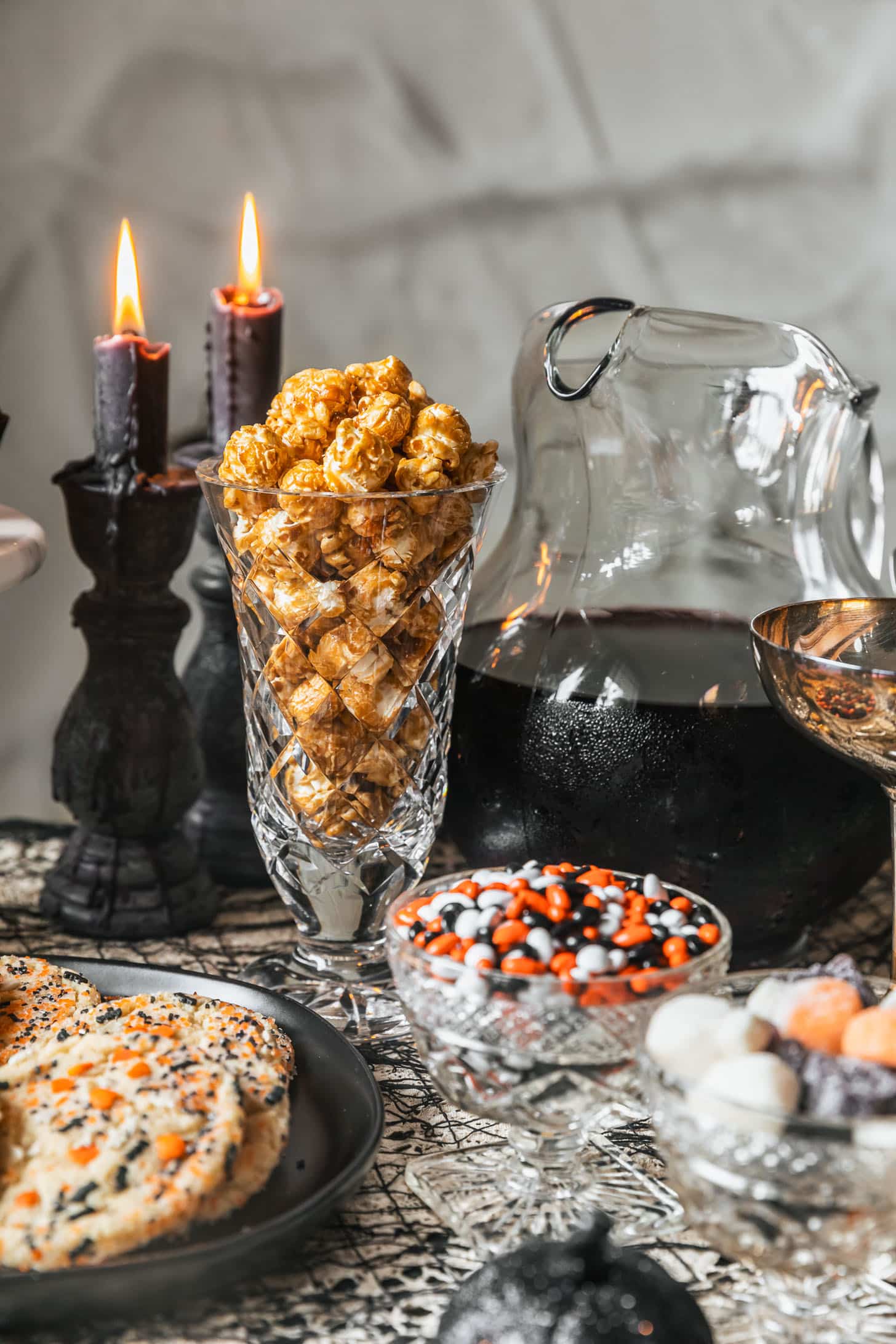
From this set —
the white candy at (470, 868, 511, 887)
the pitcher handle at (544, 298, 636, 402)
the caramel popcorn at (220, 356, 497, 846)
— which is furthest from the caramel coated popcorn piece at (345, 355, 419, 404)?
the white candy at (470, 868, 511, 887)

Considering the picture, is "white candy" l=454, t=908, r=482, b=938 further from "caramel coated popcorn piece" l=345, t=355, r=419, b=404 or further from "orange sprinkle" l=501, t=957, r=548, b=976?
"caramel coated popcorn piece" l=345, t=355, r=419, b=404

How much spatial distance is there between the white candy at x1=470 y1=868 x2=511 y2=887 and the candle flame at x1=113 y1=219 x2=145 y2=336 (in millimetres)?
374

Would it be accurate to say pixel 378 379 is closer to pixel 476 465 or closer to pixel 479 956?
pixel 476 465

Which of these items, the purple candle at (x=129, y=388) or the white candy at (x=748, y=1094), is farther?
the purple candle at (x=129, y=388)

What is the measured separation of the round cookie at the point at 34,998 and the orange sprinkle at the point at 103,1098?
8cm

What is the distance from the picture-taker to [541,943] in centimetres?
52

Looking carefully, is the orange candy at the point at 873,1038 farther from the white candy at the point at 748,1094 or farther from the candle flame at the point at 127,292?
the candle flame at the point at 127,292

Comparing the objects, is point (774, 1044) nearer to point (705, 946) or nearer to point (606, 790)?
point (705, 946)

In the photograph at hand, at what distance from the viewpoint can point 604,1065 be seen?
500 millimetres

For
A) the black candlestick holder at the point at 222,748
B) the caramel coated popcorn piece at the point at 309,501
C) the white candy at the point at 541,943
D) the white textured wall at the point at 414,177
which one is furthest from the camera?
the white textured wall at the point at 414,177

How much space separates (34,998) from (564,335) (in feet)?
1.40

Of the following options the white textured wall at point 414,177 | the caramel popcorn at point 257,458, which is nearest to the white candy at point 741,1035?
the caramel popcorn at point 257,458

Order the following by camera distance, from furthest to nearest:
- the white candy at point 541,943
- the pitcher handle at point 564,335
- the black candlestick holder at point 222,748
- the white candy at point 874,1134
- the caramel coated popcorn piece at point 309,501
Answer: the black candlestick holder at point 222,748, the pitcher handle at point 564,335, the caramel coated popcorn piece at point 309,501, the white candy at point 541,943, the white candy at point 874,1134

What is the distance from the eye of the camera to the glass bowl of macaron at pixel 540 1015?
1.61 ft
